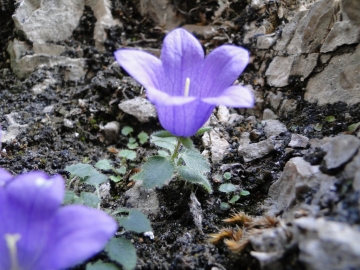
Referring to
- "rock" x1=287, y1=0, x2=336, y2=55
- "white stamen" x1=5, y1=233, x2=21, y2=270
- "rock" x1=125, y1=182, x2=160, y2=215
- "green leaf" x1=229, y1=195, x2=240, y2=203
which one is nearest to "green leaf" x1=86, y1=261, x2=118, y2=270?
"white stamen" x1=5, y1=233, x2=21, y2=270

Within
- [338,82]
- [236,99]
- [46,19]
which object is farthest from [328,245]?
[46,19]

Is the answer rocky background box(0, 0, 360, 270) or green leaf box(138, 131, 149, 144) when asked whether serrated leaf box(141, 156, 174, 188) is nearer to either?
rocky background box(0, 0, 360, 270)

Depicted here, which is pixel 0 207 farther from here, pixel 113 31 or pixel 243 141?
pixel 113 31

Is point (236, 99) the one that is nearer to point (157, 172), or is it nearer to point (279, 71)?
point (157, 172)

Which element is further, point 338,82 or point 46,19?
point 46,19

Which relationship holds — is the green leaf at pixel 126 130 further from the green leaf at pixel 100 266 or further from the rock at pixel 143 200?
the green leaf at pixel 100 266

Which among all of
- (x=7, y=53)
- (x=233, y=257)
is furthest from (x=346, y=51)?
(x=7, y=53)
